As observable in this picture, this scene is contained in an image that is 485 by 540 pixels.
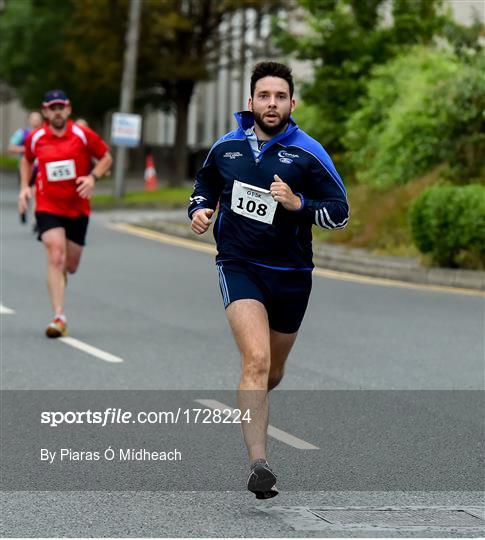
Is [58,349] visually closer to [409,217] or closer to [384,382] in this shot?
[384,382]

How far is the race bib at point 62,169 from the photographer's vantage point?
12547 mm

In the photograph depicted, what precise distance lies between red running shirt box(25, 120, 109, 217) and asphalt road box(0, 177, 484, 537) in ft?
3.53

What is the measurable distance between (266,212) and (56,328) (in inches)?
234

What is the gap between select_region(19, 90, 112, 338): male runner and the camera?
12.5 meters

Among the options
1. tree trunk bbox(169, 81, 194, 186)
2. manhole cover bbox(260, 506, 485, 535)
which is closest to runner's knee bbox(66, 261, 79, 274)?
manhole cover bbox(260, 506, 485, 535)

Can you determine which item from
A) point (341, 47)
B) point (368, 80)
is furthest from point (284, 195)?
point (341, 47)

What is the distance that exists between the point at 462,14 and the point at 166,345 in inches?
937

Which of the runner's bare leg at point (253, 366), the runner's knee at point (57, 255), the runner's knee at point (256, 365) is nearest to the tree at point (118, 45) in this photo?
the runner's knee at point (57, 255)

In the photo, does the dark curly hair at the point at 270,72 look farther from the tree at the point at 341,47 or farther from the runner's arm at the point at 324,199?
the tree at the point at 341,47

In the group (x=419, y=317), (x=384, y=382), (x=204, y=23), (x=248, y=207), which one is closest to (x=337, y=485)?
(x=248, y=207)

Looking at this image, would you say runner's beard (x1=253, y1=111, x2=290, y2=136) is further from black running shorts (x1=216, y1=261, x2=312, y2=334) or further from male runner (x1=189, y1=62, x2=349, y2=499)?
black running shorts (x1=216, y1=261, x2=312, y2=334)

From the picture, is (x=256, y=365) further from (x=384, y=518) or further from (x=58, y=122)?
(x=58, y=122)

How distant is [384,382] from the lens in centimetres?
1078

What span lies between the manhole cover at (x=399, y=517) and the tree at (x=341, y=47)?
20943mm
